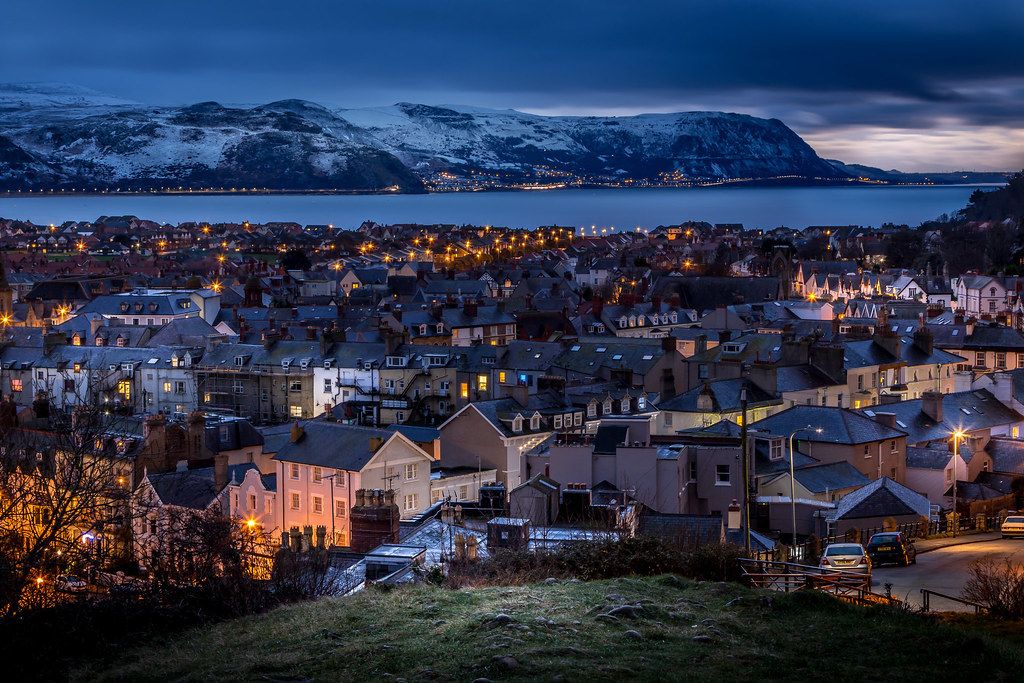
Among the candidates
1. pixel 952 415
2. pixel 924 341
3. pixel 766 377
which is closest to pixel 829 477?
pixel 952 415

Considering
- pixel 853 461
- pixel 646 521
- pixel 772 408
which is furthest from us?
pixel 772 408

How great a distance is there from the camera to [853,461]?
36094 millimetres

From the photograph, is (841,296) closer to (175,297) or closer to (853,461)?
(175,297)

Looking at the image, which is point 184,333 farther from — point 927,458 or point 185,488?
point 927,458

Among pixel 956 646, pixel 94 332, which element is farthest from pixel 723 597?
pixel 94 332

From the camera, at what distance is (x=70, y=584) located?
2205 cm

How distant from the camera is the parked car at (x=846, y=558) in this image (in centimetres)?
2277

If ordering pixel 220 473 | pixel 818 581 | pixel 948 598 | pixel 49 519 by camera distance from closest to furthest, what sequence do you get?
1. pixel 49 519
2. pixel 818 581
3. pixel 948 598
4. pixel 220 473

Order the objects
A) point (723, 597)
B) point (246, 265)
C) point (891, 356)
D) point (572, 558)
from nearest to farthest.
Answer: point (723, 597), point (572, 558), point (891, 356), point (246, 265)

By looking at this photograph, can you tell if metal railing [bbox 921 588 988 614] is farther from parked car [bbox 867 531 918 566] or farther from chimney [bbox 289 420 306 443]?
chimney [bbox 289 420 306 443]

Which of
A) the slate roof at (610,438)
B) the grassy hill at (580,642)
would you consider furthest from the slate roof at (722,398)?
the grassy hill at (580,642)

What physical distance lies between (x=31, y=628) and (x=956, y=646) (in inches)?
440

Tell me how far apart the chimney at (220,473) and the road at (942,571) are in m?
16.3

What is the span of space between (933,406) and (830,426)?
6.05 meters
